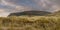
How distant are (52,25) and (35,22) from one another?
14cm

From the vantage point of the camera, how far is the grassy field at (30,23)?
1171 millimetres

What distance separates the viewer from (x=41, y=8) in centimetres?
138

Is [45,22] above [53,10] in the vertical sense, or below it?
below

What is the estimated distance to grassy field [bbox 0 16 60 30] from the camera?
3.84ft

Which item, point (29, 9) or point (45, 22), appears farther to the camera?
point (29, 9)

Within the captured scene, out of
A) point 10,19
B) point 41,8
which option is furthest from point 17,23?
point 41,8

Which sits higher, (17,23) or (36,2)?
(36,2)

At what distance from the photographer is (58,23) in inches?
47.1

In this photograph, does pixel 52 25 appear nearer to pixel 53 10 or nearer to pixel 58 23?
pixel 58 23

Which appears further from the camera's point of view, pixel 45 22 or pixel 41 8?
pixel 41 8

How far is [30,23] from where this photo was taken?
1.21 metres

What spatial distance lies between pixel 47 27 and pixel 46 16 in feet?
0.41

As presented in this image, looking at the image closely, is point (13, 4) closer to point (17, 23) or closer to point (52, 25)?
point (17, 23)

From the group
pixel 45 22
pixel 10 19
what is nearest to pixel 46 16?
pixel 45 22
